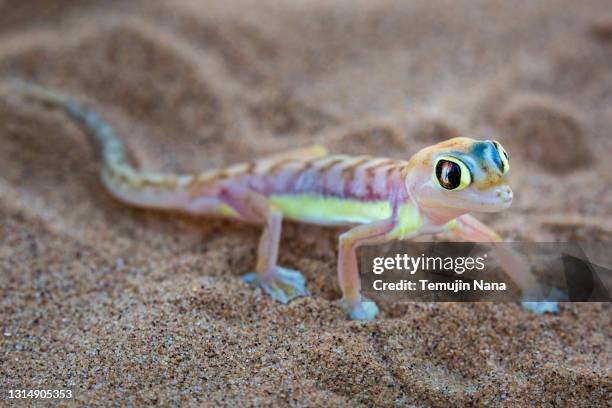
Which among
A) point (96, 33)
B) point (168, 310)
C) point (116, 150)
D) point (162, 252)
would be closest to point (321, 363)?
point (168, 310)

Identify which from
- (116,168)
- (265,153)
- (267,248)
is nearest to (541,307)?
(267,248)

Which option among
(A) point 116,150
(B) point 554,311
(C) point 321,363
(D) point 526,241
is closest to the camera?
(C) point 321,363

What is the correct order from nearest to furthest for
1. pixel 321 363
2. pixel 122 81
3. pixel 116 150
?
1. pixel 321 363
2. pixel 116 150
3. pixel 122 81

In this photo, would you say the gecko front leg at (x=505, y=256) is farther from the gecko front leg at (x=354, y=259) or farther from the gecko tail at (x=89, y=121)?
the gecko tail at (x=89, y=121)

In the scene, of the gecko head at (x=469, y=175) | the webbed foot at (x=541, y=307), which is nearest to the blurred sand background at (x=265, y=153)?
the webbed foot at (x=541, y=307)

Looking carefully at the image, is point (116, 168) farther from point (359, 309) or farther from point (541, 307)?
point (541, 307)

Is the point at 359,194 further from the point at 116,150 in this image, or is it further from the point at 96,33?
the point at 96,33
